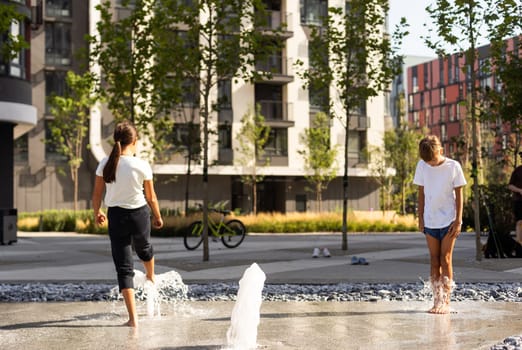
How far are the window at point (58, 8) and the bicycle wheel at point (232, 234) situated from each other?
30.9 m

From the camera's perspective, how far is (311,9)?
51.6 metres

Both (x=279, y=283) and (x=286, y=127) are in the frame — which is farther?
(x=286, y=127)

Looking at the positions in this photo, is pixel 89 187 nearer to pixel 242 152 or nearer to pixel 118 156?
pixel 242 152

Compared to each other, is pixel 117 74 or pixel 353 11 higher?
pixel 353 11

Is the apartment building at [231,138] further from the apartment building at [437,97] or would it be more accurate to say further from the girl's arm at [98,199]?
the apartment building at [437,97]

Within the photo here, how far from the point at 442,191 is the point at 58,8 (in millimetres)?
41944

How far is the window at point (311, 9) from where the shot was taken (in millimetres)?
51125

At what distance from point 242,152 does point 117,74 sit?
91.5 ft

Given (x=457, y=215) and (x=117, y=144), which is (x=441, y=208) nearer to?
(x=457, y=215)

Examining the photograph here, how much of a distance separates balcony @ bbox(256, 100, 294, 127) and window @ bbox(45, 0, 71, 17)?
508 inches

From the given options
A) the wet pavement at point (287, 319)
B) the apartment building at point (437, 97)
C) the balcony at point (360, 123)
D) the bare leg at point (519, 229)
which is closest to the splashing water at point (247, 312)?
the wet pavement at point (287, 319)

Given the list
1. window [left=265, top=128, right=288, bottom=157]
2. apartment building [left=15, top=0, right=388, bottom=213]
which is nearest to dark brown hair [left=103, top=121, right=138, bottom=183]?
apartment building [left=15, top=0, right=388, bottom=213]

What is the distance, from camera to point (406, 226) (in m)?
30.6

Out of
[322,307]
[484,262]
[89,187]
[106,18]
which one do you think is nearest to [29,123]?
[106,18]
